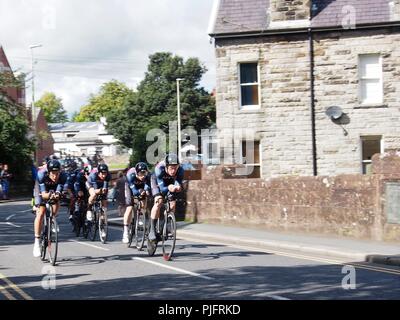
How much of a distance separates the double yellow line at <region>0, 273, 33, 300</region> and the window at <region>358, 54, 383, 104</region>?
667 inches

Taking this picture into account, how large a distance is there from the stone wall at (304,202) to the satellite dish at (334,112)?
6.12 meters

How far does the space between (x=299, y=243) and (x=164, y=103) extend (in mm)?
62675

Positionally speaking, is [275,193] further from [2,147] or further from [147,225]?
[2,147]

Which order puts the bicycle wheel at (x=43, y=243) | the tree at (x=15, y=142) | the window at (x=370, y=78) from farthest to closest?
the tree at (x=15, y=142), the window at (x=370, y=78), the bicycle wheel at (x=43, y=243)

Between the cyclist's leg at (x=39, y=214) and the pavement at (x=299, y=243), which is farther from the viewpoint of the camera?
the pavement at (x=299, y=243)

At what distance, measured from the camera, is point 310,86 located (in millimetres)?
24188

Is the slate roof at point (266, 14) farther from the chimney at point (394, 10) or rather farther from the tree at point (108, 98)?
the tree at point (108, 98)

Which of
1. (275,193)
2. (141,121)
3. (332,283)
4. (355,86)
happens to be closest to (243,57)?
(355,86)

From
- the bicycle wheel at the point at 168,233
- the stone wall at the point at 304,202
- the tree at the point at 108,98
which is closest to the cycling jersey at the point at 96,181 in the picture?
the bicycle wheel at the point at 168,233

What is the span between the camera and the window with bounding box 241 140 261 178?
2481 centimetres

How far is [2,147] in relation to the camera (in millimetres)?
45094

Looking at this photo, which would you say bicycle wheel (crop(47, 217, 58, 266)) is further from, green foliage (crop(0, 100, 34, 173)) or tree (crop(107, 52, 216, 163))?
tree (crop(107, 52, 216, 163))

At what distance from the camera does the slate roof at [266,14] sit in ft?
79.2
